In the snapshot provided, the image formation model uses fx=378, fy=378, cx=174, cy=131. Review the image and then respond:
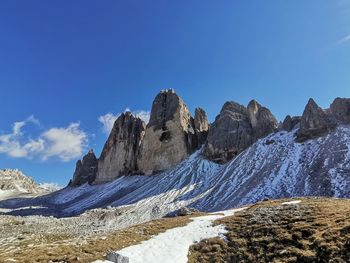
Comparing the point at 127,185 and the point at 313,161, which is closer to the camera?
the point at 313,161

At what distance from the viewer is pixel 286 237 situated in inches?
1000

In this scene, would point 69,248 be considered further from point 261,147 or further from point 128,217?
point 261,147

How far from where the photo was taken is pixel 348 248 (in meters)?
20.6

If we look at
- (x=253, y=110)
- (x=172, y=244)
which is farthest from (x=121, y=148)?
(x=172, y=244)

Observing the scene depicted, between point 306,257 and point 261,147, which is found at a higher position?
point 261,147

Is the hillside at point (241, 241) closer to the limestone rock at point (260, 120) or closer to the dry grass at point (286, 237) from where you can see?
the dry grass at point (286, 237)

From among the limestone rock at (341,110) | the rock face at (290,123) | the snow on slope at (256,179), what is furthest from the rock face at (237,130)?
the limestone rock at (341,110)

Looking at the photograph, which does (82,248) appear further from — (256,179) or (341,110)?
(341,110)

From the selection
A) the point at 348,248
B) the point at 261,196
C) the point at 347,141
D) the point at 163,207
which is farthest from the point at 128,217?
the point at 348,248

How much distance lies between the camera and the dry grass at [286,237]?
21.8 meters

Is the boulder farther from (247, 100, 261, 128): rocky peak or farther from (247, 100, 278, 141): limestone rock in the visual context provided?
(247, 100, 261, 128): rocky peak

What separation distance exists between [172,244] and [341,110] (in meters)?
92.9

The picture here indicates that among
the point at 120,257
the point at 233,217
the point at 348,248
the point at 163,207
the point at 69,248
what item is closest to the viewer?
the point at 348,248

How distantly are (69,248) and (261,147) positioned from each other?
92556 mm
